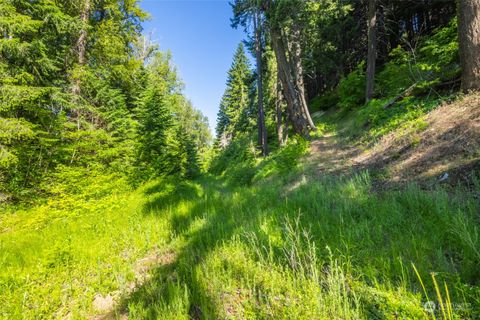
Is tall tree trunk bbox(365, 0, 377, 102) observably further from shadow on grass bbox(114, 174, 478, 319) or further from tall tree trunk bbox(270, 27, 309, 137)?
shadow on grass bbox(114, 174, 478, 319)

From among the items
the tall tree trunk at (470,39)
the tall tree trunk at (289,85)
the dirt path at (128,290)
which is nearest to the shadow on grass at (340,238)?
the dirt path at (128,290)

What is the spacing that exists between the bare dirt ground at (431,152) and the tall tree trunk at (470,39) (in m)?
0.54

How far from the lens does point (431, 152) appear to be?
496 cm

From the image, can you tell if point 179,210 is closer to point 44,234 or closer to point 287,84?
point 44,234

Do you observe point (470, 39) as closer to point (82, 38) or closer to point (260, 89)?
point (260, 89)

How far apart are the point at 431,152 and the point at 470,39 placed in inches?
136

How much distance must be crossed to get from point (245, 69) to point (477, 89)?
116 feet

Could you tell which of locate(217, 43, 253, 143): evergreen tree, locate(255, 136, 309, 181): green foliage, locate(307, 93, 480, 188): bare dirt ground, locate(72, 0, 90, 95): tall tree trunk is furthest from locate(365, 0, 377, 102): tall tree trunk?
locate(217, 43, 253, 143): evergreen tree

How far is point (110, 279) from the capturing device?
10.2ft

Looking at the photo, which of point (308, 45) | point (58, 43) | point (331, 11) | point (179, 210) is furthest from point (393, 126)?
point (308, 45)

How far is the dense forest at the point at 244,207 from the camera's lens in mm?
2082

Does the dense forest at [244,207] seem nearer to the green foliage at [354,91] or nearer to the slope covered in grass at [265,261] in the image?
the slope covered in grass at [265,261]

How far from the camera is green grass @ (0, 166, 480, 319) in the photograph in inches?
72.0

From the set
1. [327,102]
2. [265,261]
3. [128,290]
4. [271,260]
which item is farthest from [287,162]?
[327,102]
